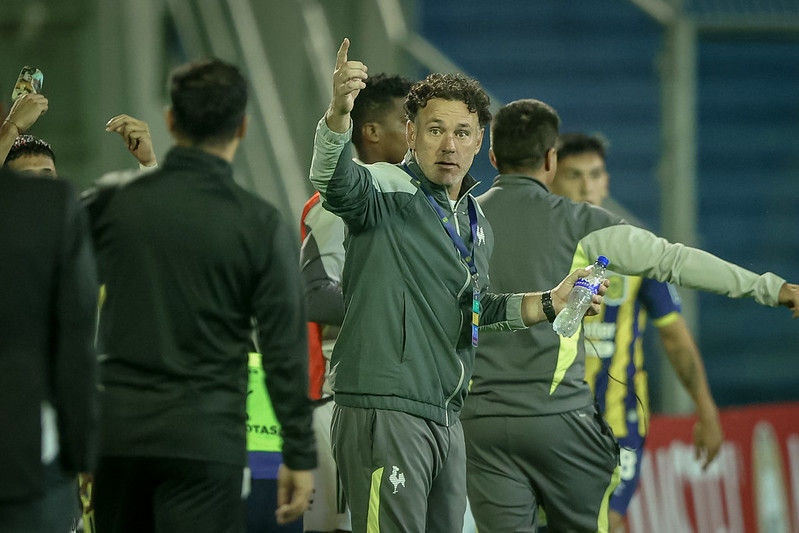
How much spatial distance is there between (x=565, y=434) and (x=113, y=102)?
18.6 ft

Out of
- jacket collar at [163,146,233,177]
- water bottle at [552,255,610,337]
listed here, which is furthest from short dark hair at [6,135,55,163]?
water bottle at [552,255,610,337]

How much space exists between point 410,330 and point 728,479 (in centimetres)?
525

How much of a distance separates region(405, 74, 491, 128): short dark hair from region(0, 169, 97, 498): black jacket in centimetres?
181

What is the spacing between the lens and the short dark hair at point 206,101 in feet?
12.7

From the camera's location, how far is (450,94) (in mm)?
5027

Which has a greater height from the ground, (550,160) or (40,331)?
(550,160)

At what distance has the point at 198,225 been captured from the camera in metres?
3.79

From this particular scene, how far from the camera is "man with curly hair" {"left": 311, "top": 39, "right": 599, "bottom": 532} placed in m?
4.75

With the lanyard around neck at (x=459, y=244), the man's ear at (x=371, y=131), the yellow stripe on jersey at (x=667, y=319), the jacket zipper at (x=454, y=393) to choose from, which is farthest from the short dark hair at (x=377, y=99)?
the yellow stripe on jersey at (x=667, y=319)

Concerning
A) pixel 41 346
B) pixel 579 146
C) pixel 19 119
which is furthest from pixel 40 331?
pixel 579 146

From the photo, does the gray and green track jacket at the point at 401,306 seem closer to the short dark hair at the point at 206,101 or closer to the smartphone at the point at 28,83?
the short dark hair at the point at 206,101

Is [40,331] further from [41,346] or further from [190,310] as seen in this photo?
[190,310]

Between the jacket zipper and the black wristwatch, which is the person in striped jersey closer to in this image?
the black wristwatch

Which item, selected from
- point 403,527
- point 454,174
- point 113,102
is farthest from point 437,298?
point 113,102
